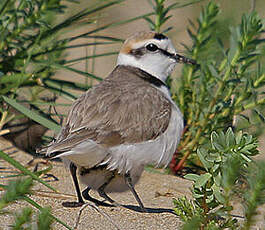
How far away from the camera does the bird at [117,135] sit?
123 inches

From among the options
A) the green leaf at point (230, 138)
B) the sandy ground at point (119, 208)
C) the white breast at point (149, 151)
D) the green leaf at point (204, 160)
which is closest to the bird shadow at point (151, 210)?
the sandy ground at point (119, 208)

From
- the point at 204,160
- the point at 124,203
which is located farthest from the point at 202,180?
the point at 124,203

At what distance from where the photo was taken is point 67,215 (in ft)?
9.91

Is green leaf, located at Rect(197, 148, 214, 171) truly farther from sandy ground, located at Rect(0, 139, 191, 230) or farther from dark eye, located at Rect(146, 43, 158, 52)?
dark eye, located at Rect(146, 43, 158, 52)

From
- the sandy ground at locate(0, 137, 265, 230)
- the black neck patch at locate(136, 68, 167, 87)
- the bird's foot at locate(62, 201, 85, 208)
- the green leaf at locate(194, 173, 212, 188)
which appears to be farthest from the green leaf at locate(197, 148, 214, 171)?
the black neck patch at locate(136, 68, 167, 87)

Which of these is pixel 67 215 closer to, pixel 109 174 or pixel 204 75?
pixel 109 174

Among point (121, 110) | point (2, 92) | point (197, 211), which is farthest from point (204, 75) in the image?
point (197, 211)

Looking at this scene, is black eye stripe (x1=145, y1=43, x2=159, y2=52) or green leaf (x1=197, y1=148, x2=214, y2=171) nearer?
green leaf (x1=197, y1=148, x2=214, y2=171)

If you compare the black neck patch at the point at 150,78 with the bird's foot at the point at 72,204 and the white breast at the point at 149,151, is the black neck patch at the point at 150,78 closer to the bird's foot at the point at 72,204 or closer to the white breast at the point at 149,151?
the white breast at the point at 149,151

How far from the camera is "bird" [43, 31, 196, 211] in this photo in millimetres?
3133

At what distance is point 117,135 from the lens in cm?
319

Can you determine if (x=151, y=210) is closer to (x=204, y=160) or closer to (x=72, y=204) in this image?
(x=72, y=204)

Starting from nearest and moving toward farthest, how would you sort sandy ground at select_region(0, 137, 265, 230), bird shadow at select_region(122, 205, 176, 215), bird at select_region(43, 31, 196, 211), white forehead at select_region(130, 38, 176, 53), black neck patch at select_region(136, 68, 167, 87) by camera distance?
sandy ground at select_region(0, 137, 265, 230)
bird at select_region(43, 31, 196, 211)
bird shadow at select_region(122, 205, 176, 215)
black neck patch at select_region(136, 68, 167, 87)
white forehead at select_region(130, 38, 176, 53)

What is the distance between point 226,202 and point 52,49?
2.53 metres
